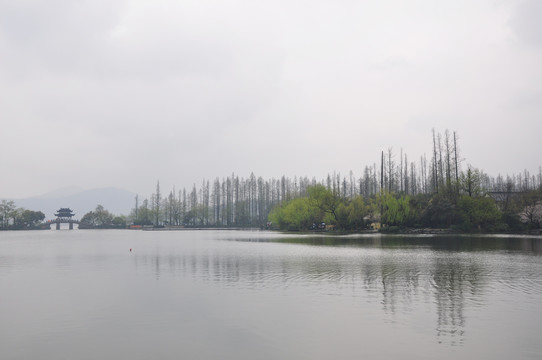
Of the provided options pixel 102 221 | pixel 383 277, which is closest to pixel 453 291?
pixel 383 277

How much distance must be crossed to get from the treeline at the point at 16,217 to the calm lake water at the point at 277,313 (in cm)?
12445

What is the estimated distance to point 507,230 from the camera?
65.2 meters

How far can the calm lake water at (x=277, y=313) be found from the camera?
967cm

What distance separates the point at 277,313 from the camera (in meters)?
12.9

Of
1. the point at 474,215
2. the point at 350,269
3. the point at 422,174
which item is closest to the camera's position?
the point at 350,269

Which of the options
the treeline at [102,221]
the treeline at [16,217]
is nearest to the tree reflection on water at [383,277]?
the treeline at [16,217]

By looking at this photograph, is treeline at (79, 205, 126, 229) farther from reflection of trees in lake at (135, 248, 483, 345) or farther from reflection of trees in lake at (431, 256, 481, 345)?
reflection of trees in lake at (431, 256, 481, 345)

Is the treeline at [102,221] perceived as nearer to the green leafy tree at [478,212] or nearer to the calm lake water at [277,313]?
the green leafy tree at [478,212]

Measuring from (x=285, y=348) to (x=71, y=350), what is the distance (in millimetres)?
4777

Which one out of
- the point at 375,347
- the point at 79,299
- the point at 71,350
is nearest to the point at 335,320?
the point at 375,347

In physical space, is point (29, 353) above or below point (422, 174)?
below

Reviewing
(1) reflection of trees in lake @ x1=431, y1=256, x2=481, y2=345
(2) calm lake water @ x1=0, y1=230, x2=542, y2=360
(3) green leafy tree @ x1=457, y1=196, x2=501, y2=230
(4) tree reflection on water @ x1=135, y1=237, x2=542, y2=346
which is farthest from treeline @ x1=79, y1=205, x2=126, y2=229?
(1) reflection of trees in lake @ x1=431, y1=256, x2=481, y2=345

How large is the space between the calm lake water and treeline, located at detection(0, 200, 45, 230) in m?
124

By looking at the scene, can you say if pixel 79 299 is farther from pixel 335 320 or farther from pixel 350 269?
pixel 350 269
